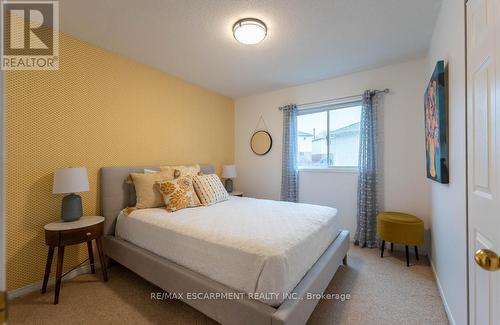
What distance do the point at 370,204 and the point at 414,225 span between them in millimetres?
592

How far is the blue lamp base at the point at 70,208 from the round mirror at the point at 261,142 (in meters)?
2.76

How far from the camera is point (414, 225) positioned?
2338mm

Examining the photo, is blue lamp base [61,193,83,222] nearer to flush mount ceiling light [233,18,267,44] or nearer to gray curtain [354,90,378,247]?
flush mount ceiling light [233,18,267,44]

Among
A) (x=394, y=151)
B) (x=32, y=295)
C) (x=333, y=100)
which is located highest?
(x=333, y=100)

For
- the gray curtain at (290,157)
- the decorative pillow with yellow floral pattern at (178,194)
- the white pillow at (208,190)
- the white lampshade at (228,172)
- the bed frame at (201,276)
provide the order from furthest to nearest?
the white lampshade at (228,172), the gray curtain at (290,157), the white pillow at (208,190), the decorative pillow with yellow floral pattern at (178,194), the bed frame at (201,276)

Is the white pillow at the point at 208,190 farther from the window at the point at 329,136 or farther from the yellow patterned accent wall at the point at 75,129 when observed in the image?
the window at the point at 329,136

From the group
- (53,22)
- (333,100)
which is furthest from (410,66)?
(53,22)

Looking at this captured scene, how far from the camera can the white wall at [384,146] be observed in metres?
2.71

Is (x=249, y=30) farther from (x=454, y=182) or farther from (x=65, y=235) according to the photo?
(x=65, y=235)

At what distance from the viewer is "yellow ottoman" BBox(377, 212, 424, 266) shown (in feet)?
7.68

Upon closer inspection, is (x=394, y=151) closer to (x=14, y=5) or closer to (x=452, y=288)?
(x=452, y=288)

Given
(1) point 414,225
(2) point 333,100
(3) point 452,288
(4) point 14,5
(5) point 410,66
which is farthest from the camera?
(2) point 333,100

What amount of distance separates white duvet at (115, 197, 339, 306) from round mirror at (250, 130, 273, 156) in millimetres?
1686

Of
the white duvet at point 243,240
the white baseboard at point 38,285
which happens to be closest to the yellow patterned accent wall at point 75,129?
the white baseboard at point 38,285
